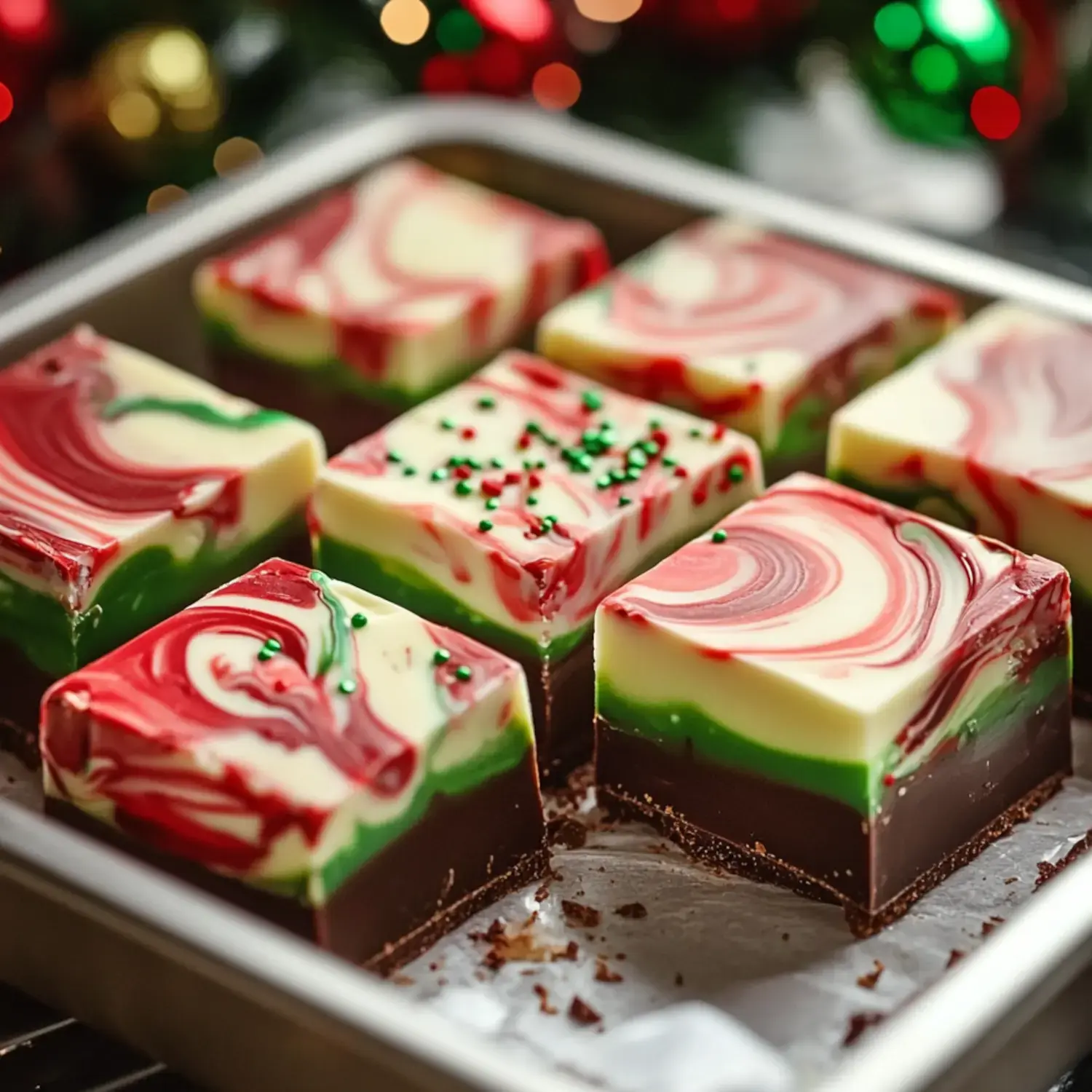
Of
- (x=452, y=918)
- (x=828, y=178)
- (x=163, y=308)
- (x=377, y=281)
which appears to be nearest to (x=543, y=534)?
(x=452, y=918)

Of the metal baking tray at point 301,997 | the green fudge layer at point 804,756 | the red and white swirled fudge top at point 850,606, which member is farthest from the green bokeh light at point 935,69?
the metal baking tray at point 301,997

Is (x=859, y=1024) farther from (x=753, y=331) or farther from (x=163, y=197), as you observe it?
(x=163, y=197)

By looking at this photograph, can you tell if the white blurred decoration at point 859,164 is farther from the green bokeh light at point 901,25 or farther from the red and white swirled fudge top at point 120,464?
the red and white swirled fudge top at point 120,464

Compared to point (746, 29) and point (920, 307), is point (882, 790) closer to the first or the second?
point (920, 307)

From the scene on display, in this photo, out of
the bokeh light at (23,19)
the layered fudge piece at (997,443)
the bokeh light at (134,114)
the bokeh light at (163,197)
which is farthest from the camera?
the bokeh light at (163,197)

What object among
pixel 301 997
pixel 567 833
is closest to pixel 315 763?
pixel 301 997
